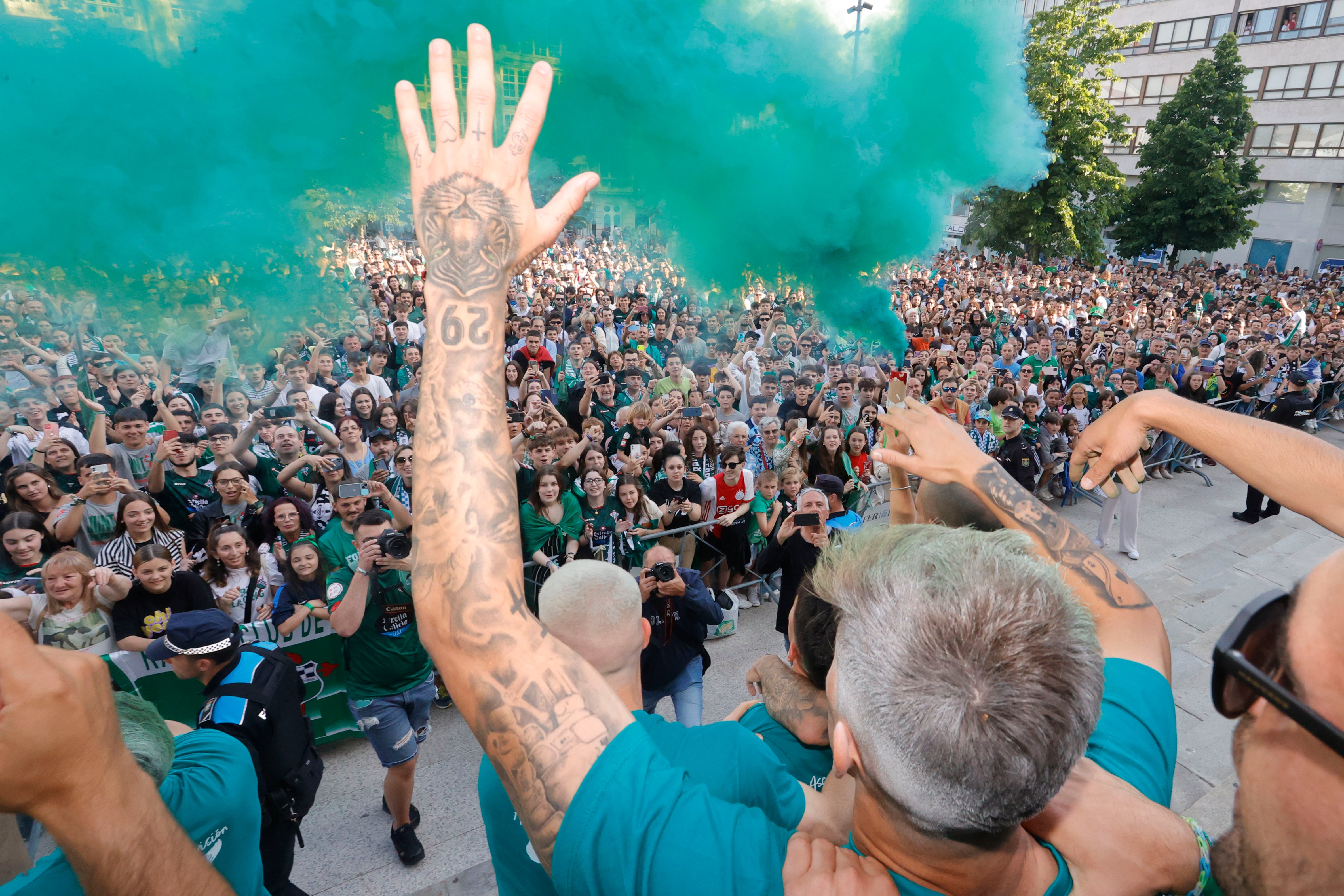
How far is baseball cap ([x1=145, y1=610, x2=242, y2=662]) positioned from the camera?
8.82ft

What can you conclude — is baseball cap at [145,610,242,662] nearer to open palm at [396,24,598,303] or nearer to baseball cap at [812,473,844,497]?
open palm at [396,24,598,303]

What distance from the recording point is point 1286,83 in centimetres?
3172

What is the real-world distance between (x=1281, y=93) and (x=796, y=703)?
44.6 metres

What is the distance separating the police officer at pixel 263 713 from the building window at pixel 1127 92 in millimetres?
46145

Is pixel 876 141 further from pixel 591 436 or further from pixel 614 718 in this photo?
pixel 614 718

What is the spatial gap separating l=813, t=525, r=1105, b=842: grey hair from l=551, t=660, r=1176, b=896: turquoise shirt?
0.66 ft

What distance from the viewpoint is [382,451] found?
20.2 feet

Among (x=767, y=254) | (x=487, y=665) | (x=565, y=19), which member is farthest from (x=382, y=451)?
(x=487, y=665)

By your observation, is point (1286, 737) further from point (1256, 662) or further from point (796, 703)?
point (796, 703)

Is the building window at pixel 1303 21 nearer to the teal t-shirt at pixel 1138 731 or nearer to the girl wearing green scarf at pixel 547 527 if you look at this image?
the girl wearing green scarf at pixel 547 527

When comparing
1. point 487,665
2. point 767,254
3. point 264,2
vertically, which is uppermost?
point 264,2

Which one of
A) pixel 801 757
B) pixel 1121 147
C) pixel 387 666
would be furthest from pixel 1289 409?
pixel 1121 147

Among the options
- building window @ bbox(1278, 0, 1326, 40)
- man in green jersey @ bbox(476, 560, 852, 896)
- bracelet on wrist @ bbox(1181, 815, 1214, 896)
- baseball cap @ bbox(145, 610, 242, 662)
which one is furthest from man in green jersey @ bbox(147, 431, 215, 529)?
building window @ bbox(1278, 0, 1326, 40)

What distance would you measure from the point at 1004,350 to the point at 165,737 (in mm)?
11223
